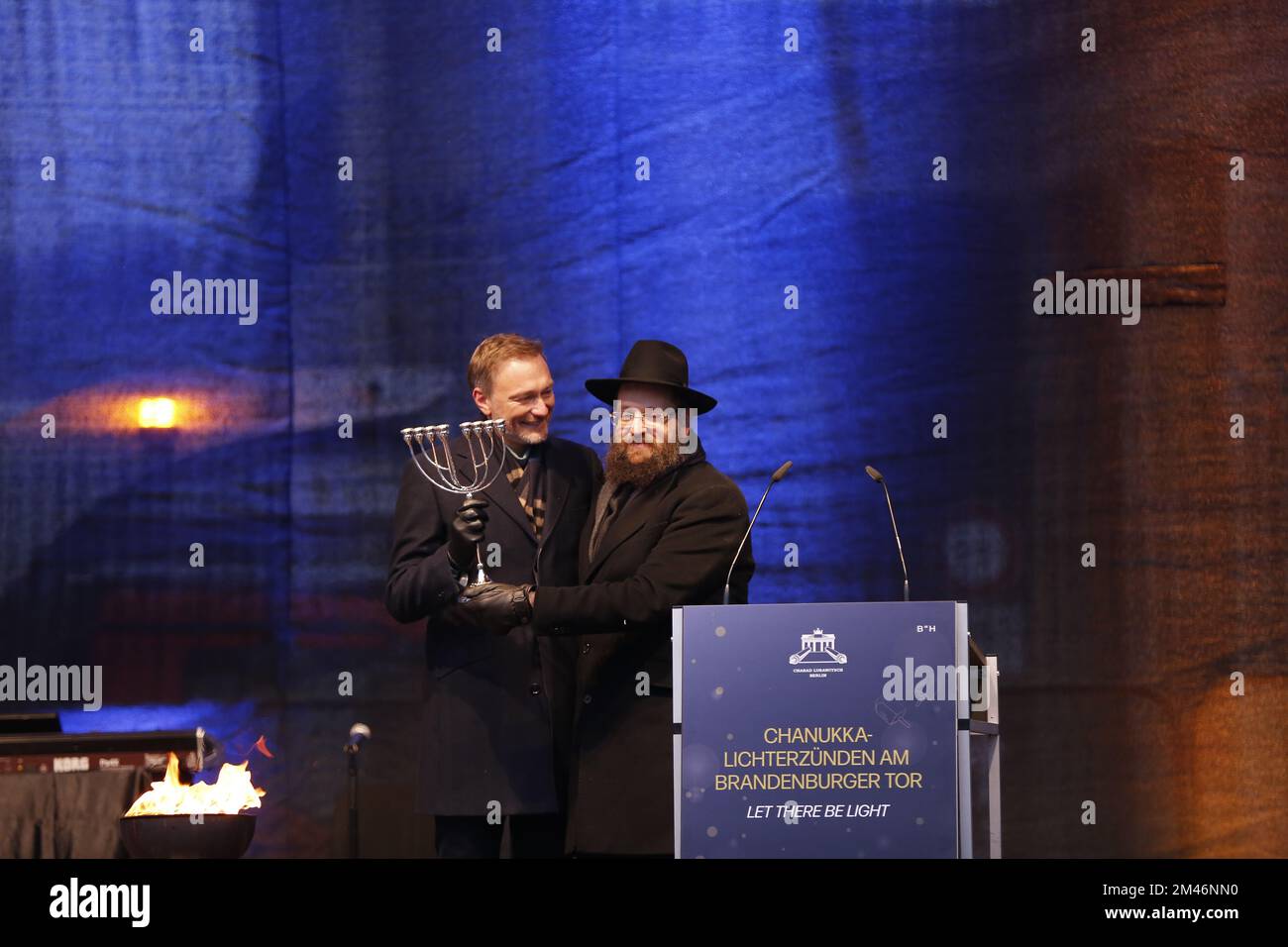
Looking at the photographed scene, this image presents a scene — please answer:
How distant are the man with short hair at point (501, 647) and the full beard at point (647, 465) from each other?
0.23 m

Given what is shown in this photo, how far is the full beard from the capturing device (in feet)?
15.6

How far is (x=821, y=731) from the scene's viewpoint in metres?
4.00

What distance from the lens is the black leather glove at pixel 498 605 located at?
448cm

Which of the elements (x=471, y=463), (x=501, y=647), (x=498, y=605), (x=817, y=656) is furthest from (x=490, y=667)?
(x=817, y=656)

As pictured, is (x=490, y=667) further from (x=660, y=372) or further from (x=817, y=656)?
(x=817, y=656)

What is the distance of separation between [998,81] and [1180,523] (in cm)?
192

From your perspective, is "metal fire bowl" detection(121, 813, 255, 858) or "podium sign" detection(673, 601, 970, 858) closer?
"podium sign" detection(673, 601, 970, 858)

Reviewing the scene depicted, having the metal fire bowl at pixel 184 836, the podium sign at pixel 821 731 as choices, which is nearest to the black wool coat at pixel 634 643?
the podium sign at pixel 821 731

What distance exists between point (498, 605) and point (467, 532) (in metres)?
0.22

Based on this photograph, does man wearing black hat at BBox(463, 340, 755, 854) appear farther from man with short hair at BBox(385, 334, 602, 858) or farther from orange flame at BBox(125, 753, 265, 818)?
orange flame at BBox(125, 753, 265, 818)

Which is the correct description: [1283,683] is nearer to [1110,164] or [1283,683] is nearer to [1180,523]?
[1180,523]

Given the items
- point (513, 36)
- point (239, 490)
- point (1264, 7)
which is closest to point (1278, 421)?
point (1264, 7)

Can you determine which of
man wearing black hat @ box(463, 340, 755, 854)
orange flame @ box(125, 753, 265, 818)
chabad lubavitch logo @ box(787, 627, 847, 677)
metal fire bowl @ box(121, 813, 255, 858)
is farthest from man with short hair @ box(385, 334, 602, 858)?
chabad lubavitch logo @ box(787, 627, 847, 677)

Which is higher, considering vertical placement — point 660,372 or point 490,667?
point 660,372
